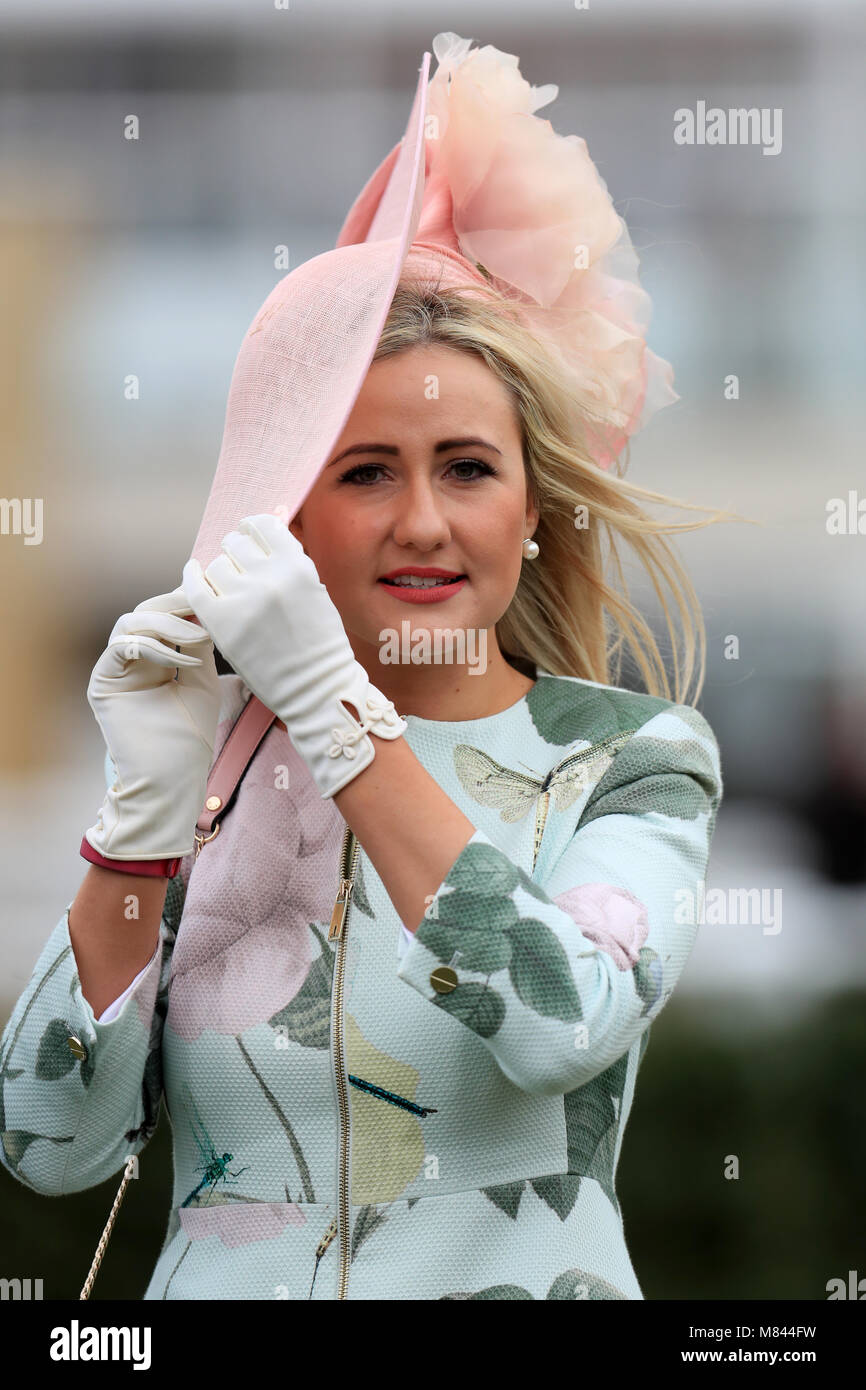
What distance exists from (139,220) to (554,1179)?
240 inches

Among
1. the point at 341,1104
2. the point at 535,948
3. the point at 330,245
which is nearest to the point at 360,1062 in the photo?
the point at 341,1104

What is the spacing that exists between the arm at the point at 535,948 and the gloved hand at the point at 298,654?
0.06m

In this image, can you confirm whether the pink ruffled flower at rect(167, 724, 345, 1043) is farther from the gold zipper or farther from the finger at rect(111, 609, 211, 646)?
the finger at rect(111, 609, 211, 646)

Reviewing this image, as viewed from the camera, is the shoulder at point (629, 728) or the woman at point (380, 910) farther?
the shoulder at point (629, 728)

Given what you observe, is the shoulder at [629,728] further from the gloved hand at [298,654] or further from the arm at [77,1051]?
the arm at [77,1051]

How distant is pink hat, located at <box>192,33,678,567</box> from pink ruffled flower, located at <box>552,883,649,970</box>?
0.54 meters

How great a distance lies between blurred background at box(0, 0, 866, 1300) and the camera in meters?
5.76

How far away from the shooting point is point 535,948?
1.37 meters

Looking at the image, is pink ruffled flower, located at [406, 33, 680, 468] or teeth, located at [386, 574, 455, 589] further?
pink ruffled flower, located at [406, 33, 680, 468]

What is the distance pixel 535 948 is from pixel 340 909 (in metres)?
0.31

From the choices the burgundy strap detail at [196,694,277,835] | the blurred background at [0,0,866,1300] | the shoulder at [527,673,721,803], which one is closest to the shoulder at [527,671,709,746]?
the shoulder at [527,673,721,803]

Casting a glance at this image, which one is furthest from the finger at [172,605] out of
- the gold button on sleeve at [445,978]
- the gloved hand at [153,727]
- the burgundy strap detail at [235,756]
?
the gold button on sleeve at [445,978]

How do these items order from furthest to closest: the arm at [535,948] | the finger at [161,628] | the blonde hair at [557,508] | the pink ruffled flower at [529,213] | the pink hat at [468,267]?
1. the pink ruffled flower at [529,213]
2. the blonde hair at [557,508]
3. the pink hat at [468,267]
4. the finger at [161,628]
5. the arm at [535,948]

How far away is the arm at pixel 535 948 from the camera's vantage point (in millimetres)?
1366
